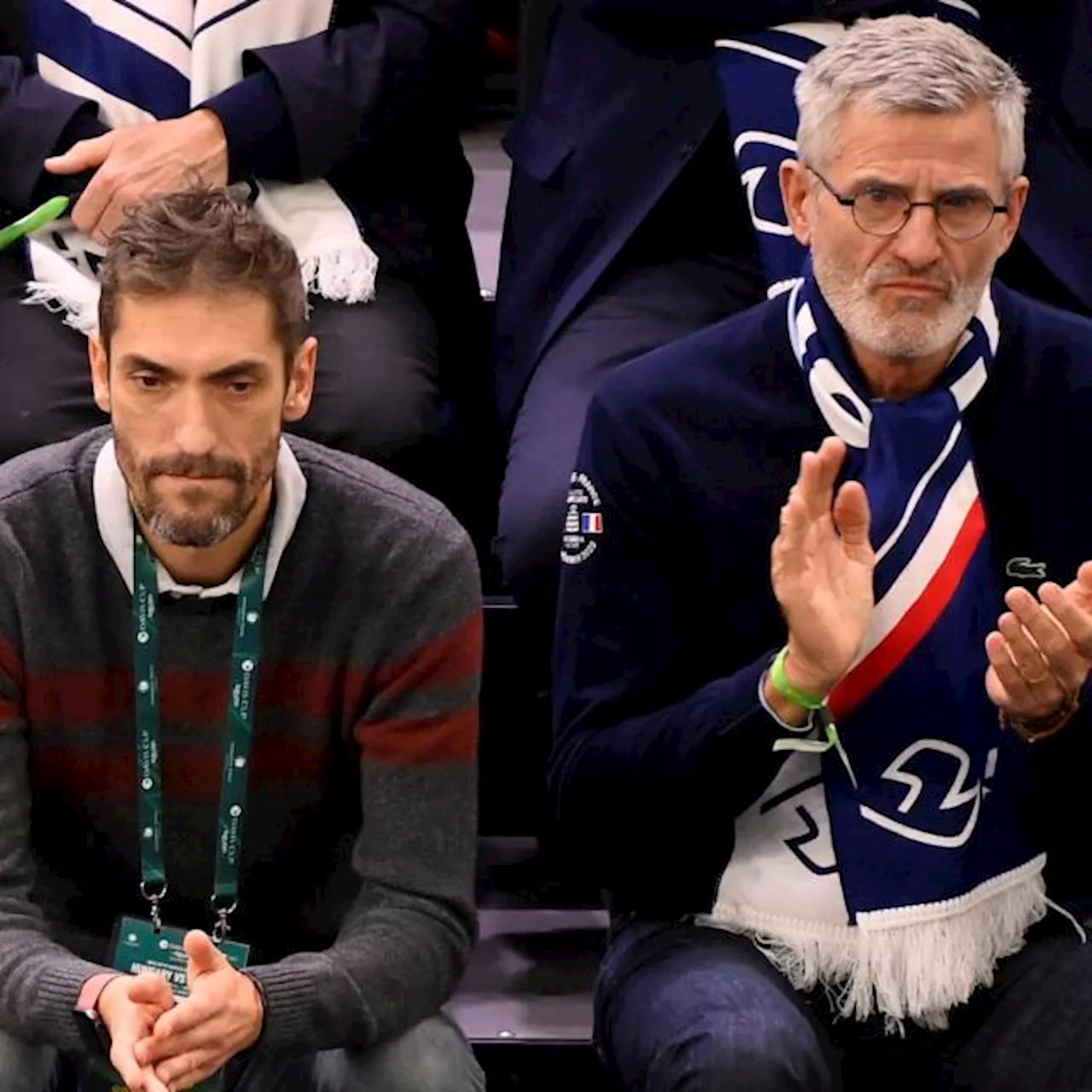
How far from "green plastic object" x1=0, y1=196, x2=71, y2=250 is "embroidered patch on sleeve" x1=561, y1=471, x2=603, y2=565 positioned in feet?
1.91

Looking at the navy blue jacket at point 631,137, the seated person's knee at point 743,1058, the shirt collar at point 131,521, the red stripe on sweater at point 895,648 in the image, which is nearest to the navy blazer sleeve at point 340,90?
the navy blue jacket at point 631,137

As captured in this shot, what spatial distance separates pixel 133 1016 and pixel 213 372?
434mm

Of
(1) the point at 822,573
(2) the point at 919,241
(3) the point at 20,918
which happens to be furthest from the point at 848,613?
(3) the point at 20,918

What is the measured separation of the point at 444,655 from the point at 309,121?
621 millimetres

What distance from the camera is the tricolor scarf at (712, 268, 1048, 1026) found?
1.67m

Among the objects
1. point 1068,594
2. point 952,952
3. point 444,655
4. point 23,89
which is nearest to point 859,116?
point 1068,594

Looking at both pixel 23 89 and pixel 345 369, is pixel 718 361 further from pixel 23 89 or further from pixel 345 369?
pixel 23 89

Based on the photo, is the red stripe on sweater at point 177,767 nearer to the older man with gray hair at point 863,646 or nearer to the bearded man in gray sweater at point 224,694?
the bearded man in gray sweater at point 224,694

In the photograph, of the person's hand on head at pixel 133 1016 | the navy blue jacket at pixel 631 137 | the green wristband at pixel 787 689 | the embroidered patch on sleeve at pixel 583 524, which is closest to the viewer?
the person's hand on head at pixel 133 1016

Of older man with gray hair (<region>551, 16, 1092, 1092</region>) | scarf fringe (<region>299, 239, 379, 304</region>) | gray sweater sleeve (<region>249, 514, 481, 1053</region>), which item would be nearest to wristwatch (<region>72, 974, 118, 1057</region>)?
gray sweater sleeve (<region>249, 514, 481, 1053</region>)

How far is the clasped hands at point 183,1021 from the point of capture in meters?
1.50

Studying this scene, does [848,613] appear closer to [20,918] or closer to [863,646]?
[863,646]

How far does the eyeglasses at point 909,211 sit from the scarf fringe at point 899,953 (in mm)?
466

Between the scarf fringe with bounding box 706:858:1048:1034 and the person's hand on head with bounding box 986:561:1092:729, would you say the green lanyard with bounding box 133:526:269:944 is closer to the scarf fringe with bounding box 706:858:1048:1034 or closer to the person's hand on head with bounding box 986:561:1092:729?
the scarf fringe with bounding box 706:858:1048:1034
